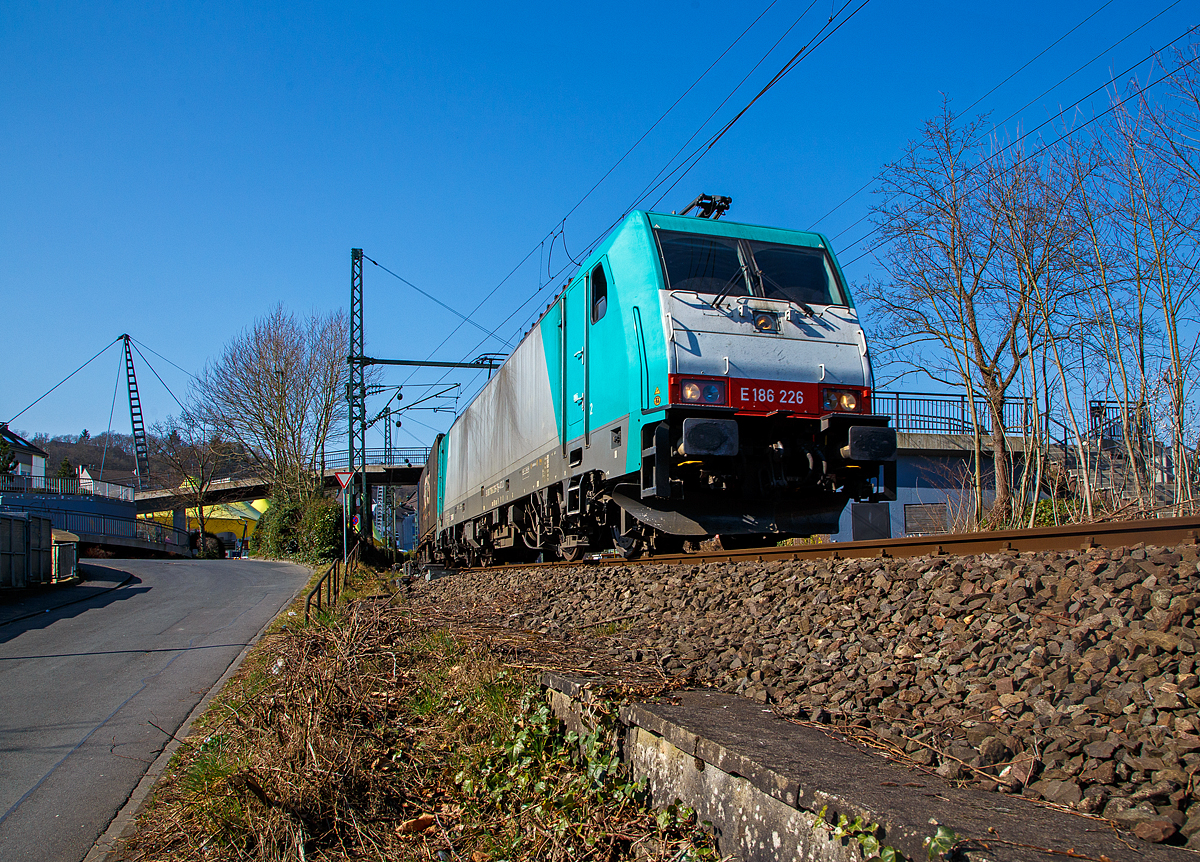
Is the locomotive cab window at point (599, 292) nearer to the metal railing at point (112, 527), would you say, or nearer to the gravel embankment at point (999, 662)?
the gravel embankment at point (999, 662)

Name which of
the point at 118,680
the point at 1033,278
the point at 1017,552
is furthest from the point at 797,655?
the point at 1033,278

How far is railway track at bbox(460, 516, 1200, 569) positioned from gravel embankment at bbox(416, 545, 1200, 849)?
0.30 m

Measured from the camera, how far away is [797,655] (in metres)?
4.08

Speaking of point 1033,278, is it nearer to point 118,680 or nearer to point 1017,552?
point 1017,552

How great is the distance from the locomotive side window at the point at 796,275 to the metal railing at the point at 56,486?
45144mm

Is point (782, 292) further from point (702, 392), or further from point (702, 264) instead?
point (702, 392)

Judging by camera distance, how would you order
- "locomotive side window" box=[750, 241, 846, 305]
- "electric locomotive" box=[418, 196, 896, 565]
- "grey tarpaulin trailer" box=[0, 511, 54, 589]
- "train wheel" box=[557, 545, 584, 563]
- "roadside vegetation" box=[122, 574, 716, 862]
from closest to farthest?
"roadside vegetation" box=[122, 574, 716, 862]
"electric locomotive" box=[418, 196, 896, 565]
"locomotive side window" box=[750, 241, 846, 305]
"train wheel" box=[557, 545, 584, 563]
"grey tarpaulin trailer" box=[0, 511, 54, 589]

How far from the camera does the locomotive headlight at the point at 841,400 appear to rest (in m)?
7.55

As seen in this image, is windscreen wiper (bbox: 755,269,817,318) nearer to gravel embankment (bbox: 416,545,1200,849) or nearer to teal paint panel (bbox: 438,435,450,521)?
gravel embankment (bbox: 416,545,1200,849)

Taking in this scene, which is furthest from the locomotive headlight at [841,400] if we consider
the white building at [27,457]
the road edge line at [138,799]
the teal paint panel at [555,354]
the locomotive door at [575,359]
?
the white building at [27,457]

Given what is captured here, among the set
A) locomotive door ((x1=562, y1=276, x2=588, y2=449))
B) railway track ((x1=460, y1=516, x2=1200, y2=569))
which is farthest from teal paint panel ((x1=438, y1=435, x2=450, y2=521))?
railway track ((x1=460, y1=516, x2=1200, y2=569))

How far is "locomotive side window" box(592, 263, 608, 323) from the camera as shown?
8228 millimetres

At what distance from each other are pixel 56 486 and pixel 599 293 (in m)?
47.0

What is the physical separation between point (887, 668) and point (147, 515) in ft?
207
